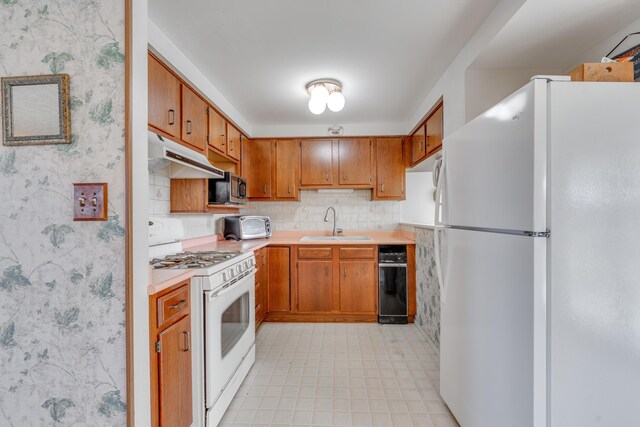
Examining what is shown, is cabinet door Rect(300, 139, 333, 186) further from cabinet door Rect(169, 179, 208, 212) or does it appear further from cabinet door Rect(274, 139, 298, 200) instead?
cabinet door Rect(169, 179, 208, 212)

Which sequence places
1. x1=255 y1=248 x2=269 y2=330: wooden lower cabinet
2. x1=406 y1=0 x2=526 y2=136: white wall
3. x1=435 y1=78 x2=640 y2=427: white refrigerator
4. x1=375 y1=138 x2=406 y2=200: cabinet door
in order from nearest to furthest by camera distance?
1. x1=435 y1=78 x2=640 y2=427: white refrigerator
2. x1=406 y1=0 x2=526 y2=136: white wall
3. x1=255 y1=248 x2=269 y2=330: wooden lower cabinet
4. x1=375 y1=138 x2=406 y2=200: cabinet door

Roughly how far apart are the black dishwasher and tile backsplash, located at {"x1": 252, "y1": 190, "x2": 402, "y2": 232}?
2.40 ft

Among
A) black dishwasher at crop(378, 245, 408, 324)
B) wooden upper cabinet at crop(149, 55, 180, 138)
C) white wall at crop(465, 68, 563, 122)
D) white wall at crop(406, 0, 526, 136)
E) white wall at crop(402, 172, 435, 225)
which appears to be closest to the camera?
white wall at crop(406, 0, 526, 136)

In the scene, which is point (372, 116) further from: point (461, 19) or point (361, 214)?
point (461, 19)

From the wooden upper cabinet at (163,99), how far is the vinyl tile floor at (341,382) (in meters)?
1.78

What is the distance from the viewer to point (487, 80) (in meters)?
1.99

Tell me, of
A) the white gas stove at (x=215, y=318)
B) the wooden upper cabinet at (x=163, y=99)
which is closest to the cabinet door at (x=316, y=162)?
the white gas stove at (x=215, y=318)

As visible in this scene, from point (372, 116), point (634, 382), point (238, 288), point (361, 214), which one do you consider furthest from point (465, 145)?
point (361, 214)

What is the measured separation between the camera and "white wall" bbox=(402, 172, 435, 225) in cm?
377

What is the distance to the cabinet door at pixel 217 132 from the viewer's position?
2.48m

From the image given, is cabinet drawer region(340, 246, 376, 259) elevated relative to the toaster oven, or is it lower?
lower

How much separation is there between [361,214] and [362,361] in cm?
190

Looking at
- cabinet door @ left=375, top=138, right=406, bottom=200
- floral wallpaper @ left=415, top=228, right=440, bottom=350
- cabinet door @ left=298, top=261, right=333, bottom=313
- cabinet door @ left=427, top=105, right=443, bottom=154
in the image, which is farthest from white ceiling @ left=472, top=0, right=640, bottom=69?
cabinet door @ left=298, top=261, right=333, bottom=313

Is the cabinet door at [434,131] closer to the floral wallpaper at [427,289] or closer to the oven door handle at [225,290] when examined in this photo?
the floral wallpaper at [427,289]
